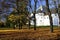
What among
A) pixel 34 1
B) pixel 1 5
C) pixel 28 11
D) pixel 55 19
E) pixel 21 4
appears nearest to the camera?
pixel 1 5

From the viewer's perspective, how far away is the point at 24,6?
1665 inches

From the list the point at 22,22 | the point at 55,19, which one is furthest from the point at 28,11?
the point at 55,19

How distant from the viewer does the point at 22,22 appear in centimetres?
5372

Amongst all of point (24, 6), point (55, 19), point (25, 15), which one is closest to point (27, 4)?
point (24, 6)

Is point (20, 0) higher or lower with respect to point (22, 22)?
higher

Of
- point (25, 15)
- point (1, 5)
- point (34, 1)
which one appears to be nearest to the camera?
point (1, 5)

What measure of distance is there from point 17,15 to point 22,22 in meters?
3.86

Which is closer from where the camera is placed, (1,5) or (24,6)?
(1,5)

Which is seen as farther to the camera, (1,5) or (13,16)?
(13,16)

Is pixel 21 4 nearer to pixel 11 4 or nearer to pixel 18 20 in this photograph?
pixel 11 4

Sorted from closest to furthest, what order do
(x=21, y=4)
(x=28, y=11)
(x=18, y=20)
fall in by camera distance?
(x=21, y=4) < (x=28, y=11) < (x=18, y=20)

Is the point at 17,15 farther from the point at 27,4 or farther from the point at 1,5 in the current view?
the point at 1,5

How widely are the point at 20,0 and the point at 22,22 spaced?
15.3 meters

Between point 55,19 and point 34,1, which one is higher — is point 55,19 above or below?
below
